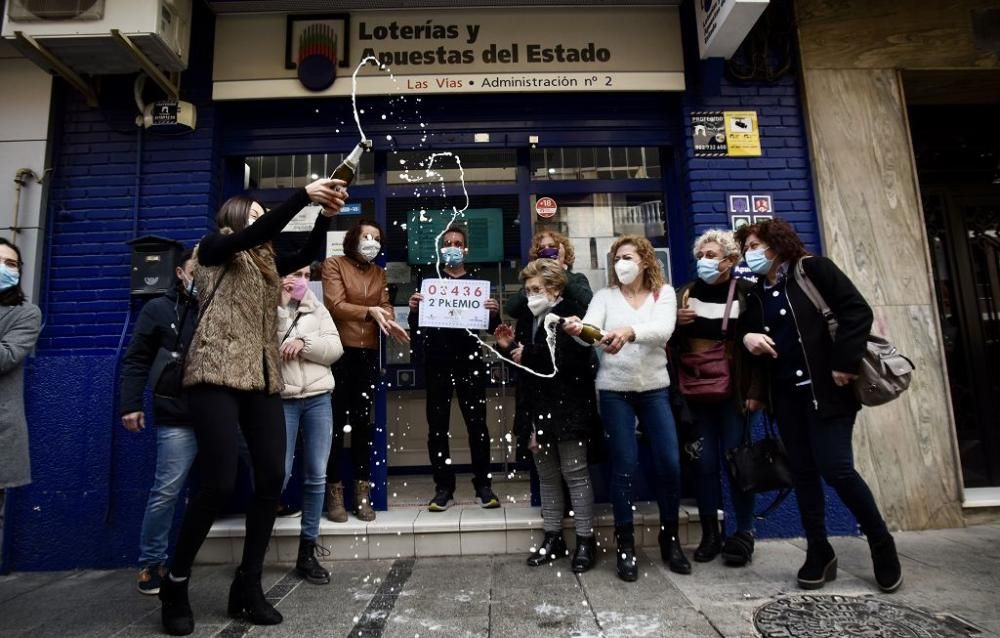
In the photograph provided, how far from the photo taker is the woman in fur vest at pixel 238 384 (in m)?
2.43

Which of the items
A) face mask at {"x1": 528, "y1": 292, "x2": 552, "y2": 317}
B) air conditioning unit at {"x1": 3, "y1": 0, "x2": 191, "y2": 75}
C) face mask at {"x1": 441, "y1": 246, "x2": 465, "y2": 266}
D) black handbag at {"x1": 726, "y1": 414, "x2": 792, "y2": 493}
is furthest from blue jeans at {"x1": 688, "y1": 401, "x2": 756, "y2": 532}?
air conditioning unit at {"x1": 3, "y1": 0, "x2": 191, "y2": 75}

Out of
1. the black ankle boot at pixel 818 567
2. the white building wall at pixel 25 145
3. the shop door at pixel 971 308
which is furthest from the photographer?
the shop door at pixel 971 308

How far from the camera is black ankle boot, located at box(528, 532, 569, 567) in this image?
11.0ft

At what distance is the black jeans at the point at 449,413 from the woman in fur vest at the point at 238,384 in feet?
4.97

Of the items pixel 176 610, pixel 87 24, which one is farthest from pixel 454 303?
pixel 87 24

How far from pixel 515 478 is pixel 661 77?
3.81m

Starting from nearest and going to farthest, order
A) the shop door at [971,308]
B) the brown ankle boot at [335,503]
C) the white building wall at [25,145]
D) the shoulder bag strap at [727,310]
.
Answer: the shoulder bag strap at [727,310] < the brown ankle boot at [335,503] < the white building wall at [25,145] < the shop door at [971,308]

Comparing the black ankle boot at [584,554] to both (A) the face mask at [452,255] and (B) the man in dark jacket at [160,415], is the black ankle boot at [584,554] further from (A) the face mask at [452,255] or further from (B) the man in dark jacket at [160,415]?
(B) the man in dark jacket at [160,415]

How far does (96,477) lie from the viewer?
3.82 m

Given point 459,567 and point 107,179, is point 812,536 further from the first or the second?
point 107,179

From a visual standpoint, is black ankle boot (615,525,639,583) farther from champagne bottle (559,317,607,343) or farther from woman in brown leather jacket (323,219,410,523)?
woman in brown leather jacket (323,219,410,523)

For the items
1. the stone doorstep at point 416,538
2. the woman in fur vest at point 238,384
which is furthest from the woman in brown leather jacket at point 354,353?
the woman in fur vest at point 238,384

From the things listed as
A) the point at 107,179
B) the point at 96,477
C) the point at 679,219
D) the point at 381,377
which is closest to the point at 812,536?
the point at 679,219

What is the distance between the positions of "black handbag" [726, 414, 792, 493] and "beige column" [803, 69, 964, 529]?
1.45 metres
